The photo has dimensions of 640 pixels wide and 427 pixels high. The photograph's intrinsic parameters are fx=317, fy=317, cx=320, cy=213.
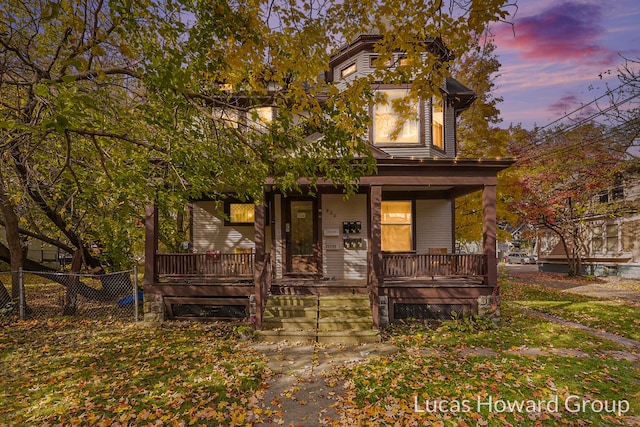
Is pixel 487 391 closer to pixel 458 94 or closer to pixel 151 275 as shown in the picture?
pixel 151 275

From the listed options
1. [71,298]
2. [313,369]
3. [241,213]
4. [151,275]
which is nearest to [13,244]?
[71,298]

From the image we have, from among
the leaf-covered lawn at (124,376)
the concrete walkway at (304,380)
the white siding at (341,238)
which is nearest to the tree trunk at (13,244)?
the leaf-covered lawn at (124,376)

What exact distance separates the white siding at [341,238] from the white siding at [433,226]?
197 cm

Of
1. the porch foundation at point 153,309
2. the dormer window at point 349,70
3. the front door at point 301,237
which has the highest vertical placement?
the dormer window at point 349,70

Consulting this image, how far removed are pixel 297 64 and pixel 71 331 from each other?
860 centimetres

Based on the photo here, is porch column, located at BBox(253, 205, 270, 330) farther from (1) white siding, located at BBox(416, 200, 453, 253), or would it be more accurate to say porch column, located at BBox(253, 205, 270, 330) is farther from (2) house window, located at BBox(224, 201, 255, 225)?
(1) white siding, located at BBox(416, 200, 453, 253)

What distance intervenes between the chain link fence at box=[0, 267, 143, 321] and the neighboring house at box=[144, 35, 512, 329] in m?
1.27

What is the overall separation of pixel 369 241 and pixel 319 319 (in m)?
3.48

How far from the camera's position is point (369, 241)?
1046cm

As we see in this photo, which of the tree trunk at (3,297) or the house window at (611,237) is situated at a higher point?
the house window at (611,237)

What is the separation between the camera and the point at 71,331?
8.12 metres

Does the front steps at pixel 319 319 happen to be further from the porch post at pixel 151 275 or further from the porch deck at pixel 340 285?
the porch post at pixel 151 275

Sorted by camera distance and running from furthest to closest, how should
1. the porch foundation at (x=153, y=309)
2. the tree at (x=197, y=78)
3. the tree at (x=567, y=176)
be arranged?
the tree at (x=567, y=176) → the porch foundation at (x=153, y=309) → the tree at (x=197, y=78)

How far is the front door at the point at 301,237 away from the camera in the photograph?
10852 millimetres
